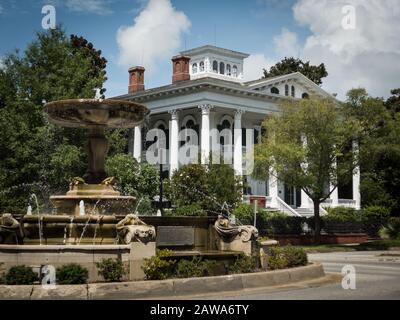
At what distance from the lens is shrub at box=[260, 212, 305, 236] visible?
133 ft

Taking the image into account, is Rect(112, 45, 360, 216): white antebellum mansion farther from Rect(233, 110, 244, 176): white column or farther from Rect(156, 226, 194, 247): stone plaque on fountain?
Rect(156, 226, 194, 247): stone plaque on fountain

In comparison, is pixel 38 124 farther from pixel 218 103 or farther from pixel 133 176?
pixel 218 103

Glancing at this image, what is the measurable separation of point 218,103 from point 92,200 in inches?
1318

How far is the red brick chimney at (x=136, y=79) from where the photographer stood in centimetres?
5750

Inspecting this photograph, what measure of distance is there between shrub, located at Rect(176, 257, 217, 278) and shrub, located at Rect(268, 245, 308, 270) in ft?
8.37

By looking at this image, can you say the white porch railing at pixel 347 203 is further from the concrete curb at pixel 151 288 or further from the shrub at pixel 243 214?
the concrete curb at pixel 151 288

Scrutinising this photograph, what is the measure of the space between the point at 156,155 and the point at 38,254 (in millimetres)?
41087

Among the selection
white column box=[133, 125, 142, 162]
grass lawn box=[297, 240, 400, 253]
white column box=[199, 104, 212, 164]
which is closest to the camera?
grass lawn box=[297, 240, 400, 253]

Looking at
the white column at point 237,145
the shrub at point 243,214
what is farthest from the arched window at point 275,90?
the shrub at point 243,214

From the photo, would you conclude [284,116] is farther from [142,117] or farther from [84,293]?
[84,293]

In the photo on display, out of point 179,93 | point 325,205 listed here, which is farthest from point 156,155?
point 325,205

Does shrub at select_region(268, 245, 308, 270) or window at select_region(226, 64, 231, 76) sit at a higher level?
window at select_region(226, 64, 231, 76)

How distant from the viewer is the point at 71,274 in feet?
37.3

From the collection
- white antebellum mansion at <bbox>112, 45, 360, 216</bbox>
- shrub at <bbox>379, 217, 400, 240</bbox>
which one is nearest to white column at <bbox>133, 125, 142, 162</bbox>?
white antebellum mansion at <bbox>112, 45, 360, 216</bbox>
